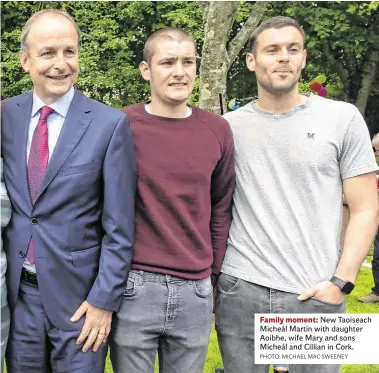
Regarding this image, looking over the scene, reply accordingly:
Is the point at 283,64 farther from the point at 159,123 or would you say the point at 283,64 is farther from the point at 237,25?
the point at 237,25

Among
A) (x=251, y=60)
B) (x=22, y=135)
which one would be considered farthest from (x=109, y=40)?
(x=22, y=135)

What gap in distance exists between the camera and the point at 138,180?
103 inches

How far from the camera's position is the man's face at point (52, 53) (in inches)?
98.4

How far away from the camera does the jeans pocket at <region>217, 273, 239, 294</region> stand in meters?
2.84

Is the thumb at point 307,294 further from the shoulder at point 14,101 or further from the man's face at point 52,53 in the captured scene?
the shoulder at point 14,101

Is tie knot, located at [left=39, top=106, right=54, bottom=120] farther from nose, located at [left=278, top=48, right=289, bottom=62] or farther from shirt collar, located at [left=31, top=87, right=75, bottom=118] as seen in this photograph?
nose, located at [left=278, top=48, right=289, bottom=62]

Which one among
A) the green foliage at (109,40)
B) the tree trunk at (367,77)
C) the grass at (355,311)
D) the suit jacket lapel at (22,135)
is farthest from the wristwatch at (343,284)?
the tree trunk at (367,77)

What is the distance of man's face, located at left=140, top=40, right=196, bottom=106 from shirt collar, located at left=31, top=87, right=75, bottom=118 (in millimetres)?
394

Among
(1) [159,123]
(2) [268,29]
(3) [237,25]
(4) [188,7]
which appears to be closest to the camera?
(1) [159,123]

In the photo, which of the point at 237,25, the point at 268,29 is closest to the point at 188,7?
the point at 237,25

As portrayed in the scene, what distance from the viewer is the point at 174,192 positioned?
8.50 feet

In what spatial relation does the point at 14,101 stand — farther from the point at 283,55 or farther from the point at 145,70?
the point at 283,55

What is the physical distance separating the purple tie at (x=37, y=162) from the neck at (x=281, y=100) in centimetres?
105

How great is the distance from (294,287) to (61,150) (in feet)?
4.08
